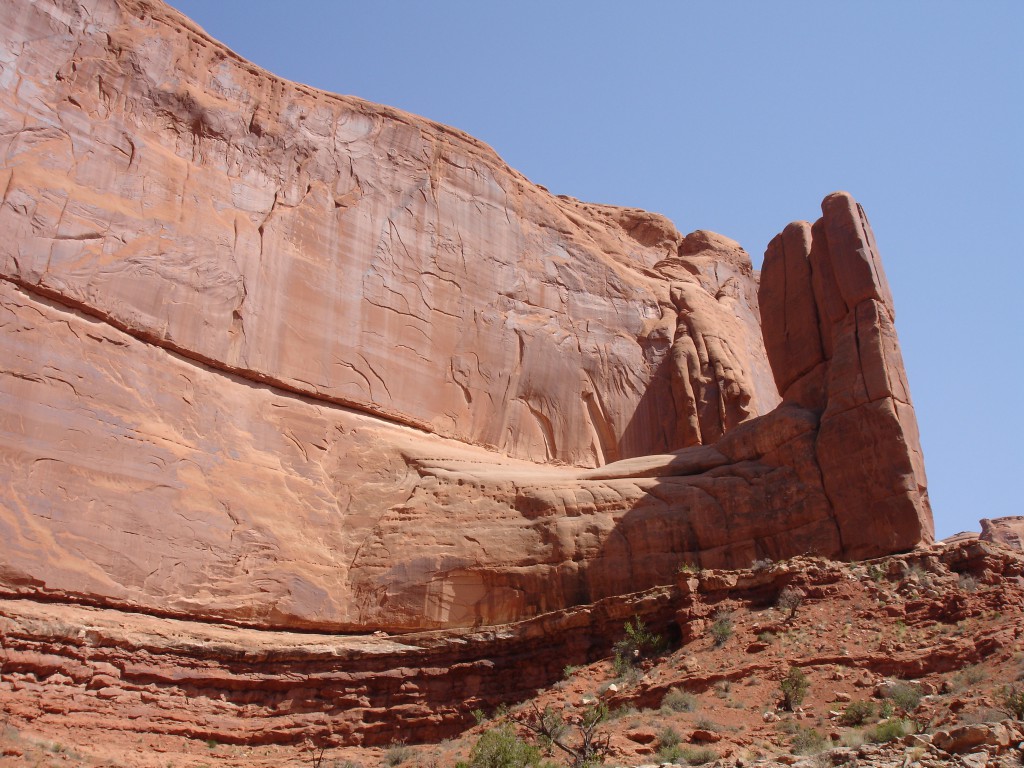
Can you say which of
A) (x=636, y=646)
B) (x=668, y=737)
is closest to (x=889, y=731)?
(x=668, y=737)

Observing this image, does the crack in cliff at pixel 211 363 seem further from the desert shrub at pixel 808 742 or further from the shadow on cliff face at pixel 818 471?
the desert shrub at pixel 808 742

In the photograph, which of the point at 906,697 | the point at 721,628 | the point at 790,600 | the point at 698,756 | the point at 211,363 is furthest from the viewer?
the point at 211,363

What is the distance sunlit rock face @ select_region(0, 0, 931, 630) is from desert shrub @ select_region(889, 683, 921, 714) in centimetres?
561

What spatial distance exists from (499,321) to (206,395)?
9.99m

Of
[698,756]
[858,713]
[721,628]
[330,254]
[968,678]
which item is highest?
[330,254]

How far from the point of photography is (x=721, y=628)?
20.3 m

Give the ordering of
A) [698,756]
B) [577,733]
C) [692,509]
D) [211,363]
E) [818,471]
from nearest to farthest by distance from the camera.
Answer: [698,756] < [577,733] < [818,471] < [692,509] < [211,363]

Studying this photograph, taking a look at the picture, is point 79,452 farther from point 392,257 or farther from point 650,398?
point 650,398

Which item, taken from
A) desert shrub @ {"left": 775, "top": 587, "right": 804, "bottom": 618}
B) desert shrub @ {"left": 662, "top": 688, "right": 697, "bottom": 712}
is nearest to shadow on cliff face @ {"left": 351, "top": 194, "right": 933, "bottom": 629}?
desert shrub @ {"left": 775, "top": 587, "right": 804, "bottom": 618}

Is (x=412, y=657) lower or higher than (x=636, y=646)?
higher

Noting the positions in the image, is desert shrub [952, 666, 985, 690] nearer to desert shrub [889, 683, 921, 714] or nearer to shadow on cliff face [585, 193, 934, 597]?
desert shrub [889, 683, 921, 714]

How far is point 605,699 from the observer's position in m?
19.5

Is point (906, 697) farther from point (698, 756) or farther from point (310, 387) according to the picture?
point (310, 387)

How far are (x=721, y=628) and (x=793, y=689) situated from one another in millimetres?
3112
